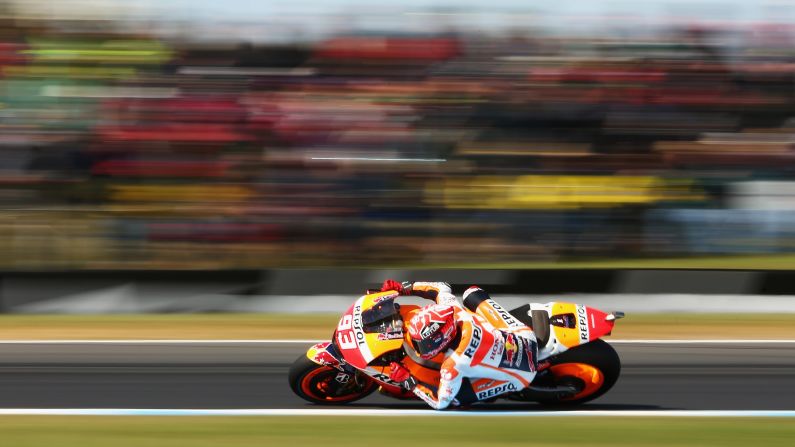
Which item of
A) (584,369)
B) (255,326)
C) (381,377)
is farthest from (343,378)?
(255,326)

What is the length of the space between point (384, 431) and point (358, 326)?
0.58 metres

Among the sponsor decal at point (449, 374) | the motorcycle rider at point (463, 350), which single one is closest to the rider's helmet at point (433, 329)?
the motorcycle rider at point (463, 350)

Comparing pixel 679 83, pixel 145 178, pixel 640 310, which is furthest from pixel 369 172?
pixel 679 83

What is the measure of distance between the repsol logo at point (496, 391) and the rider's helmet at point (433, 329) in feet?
1.30

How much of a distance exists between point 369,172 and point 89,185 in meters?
3.42

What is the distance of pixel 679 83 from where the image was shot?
556 inches

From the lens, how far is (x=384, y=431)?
206 inches

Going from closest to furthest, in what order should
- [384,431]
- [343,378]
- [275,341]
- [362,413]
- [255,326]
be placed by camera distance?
[384,431] → [362,413] → [343,378] → [275,341] → [255,326]

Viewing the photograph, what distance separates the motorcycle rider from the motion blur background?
20.3ft

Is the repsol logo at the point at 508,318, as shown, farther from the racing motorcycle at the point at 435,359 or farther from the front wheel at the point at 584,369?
the front wheel at the point at 584,369

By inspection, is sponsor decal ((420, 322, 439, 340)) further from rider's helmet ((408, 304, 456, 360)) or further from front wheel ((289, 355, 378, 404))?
front wheel ((289, 355, 378, 404))

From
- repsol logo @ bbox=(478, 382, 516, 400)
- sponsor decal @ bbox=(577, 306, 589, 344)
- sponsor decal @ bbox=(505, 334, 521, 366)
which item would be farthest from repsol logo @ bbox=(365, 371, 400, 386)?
sponsor decal @ bbox=(577, 306, 589, 344)

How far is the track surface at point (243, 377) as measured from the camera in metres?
6.30

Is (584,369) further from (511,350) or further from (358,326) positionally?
(358,326)
